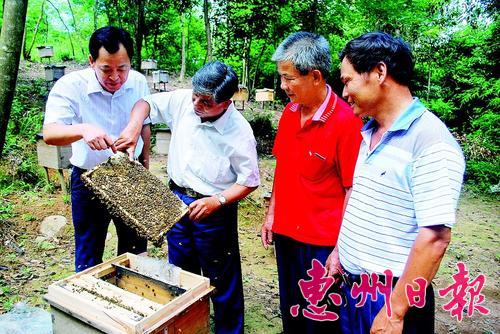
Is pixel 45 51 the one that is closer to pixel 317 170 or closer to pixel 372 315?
pixel 317 170

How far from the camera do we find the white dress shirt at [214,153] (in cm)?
301

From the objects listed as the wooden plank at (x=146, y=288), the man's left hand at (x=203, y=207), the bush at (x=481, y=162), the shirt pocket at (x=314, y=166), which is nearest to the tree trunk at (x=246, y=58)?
the bush at (x=481, y=162)

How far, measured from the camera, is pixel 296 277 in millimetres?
3025

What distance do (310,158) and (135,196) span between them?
4.00ft

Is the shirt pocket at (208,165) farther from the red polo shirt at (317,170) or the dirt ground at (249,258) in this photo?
the dirt ground at (249,258)

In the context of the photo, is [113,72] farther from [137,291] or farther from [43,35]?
[43,35]

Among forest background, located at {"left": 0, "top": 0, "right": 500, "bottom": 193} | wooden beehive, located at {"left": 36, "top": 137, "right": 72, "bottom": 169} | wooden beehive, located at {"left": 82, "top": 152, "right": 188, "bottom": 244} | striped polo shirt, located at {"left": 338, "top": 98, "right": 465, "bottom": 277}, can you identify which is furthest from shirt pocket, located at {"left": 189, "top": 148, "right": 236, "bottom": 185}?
forest background, located at {"left": 0, "top": 0, "right": 500, "bottom": 193}

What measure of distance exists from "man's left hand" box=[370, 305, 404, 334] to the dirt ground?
89.2 inches

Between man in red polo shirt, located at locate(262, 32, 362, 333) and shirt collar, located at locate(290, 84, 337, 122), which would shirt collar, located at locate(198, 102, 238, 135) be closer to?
man in red polo shirt, located at locate(262, 32, 362, 333)

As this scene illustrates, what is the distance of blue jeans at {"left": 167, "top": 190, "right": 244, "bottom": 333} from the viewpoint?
3152mm

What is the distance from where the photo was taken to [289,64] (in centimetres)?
260

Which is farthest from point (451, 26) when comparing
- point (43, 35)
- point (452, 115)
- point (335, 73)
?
point (43, 35)

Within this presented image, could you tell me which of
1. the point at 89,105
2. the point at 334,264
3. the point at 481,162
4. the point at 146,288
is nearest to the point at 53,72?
the point at 89,105

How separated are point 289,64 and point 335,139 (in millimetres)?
577
